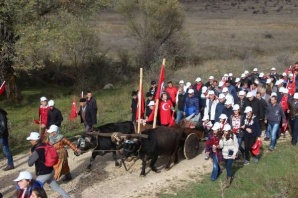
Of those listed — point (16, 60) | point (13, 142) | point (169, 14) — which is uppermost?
point (169, 14)

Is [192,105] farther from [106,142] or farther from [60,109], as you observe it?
[60,109]

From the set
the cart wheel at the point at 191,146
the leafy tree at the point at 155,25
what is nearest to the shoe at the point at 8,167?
the cart wheel at the point at 191,146

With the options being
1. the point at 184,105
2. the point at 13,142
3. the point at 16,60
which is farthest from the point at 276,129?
the point at 16,60

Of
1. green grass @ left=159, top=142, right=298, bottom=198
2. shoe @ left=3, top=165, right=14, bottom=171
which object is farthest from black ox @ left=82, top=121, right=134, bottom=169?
shoe @ left=3, top=165, right=14, bottom=171

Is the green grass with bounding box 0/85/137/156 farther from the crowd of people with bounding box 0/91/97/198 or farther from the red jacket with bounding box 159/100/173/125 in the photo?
the red jacket with bounding box 159/100/173/125

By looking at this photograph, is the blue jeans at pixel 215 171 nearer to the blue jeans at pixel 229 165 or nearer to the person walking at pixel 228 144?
the blue jeans at pixel 229 165

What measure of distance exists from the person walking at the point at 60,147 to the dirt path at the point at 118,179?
1.74 feet

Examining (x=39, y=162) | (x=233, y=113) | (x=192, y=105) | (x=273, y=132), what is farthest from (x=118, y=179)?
(x=273, y=132)

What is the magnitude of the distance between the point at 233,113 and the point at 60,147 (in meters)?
4.84

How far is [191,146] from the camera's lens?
12.6 metres

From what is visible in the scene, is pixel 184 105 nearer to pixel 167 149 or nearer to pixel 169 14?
pixel 167 149

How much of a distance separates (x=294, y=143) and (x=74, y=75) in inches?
771

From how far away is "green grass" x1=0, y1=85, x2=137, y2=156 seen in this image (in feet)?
58.6

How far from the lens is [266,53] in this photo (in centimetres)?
3909
